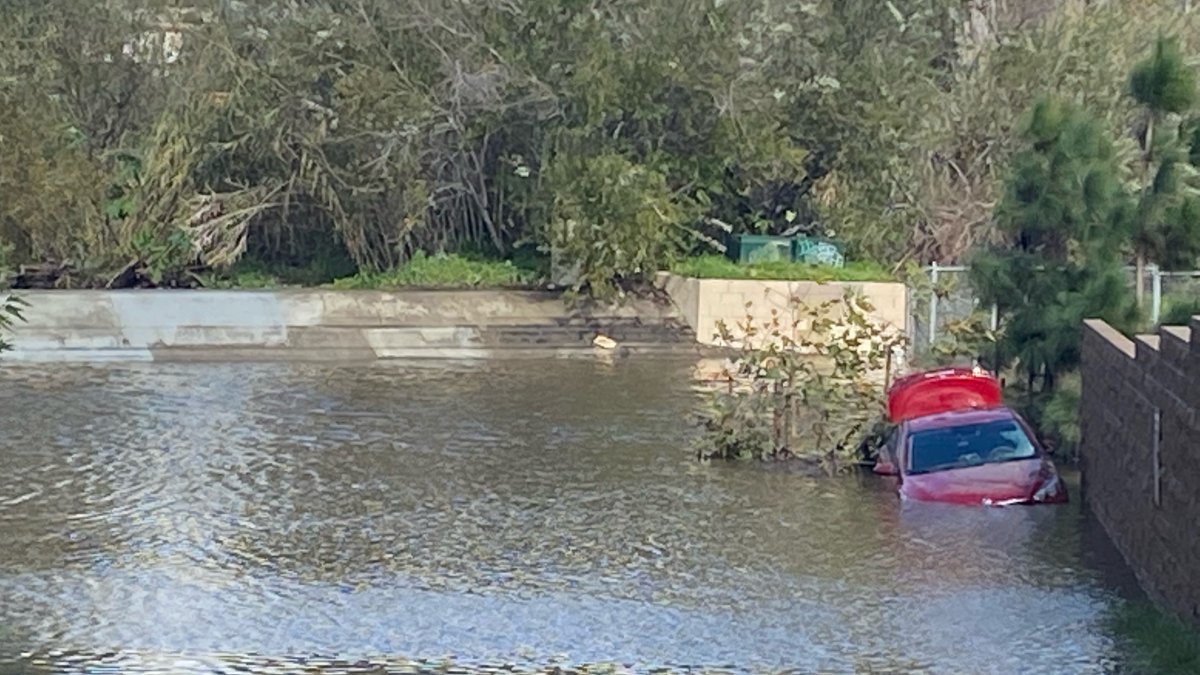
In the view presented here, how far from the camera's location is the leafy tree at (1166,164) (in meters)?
18.7

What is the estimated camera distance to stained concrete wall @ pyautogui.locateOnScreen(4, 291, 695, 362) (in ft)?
108

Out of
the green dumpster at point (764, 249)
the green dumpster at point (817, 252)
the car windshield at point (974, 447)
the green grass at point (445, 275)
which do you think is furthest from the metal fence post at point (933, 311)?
the car windshield at point (974, 447)

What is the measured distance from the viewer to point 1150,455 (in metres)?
13.9

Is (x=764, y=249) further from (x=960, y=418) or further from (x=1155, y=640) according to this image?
(x=1155, y=640)

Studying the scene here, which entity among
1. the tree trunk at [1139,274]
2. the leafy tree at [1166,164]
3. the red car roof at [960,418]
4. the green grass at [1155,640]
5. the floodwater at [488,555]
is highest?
the leafy tree at [1166,164]

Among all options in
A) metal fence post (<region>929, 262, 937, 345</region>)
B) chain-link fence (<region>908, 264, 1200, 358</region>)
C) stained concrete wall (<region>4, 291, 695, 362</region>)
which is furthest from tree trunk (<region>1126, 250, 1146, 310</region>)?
stained concrete wall (<region>4, 291, 695, 362</region>)

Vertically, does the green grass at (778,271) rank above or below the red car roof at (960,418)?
above

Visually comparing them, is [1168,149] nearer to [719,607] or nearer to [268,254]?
[719,607]

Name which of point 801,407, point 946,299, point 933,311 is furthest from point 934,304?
point 801,407

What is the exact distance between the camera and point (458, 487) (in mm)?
19312

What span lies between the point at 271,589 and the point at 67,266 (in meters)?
25.3

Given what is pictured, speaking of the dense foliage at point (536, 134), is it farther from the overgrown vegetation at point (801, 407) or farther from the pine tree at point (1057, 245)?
the pine tree at point (1057, 245)

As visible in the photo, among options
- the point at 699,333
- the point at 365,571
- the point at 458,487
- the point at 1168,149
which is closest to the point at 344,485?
the point at 458,487

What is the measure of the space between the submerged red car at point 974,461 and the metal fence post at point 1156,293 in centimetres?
173
